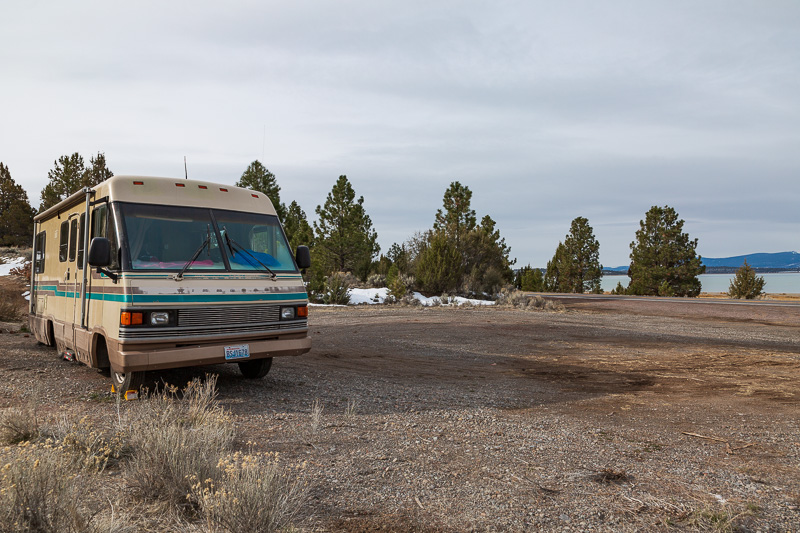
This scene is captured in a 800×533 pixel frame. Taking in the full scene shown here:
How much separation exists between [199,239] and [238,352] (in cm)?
160

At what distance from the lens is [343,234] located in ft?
127

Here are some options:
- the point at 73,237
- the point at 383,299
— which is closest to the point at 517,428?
the point at 73,237

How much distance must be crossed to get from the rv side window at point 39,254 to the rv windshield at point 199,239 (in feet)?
16.0

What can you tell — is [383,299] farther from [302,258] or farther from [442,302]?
[302,258]

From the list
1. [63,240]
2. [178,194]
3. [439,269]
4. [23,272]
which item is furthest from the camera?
[439,269]

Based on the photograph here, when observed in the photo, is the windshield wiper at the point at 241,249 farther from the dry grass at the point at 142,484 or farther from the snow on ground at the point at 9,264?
the snow on ground at the point at 9,264

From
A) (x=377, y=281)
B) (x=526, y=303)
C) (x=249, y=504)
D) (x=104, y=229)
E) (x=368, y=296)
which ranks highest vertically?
(x=104, y=229)

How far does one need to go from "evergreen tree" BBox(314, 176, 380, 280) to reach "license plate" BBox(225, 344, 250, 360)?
102ft

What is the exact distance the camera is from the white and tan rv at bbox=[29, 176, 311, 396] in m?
6.39

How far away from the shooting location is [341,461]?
189 inches

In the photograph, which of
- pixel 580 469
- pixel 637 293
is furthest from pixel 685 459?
pixel 637 293

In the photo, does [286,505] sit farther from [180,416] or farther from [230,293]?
[230,293]

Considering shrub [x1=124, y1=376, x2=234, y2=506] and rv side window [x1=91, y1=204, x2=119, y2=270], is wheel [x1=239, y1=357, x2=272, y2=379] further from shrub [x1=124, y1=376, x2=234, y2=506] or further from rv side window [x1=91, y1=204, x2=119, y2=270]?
shrub [x1=124, y1=376, x2=234, y2=506]

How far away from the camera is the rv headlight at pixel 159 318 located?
6355mm
